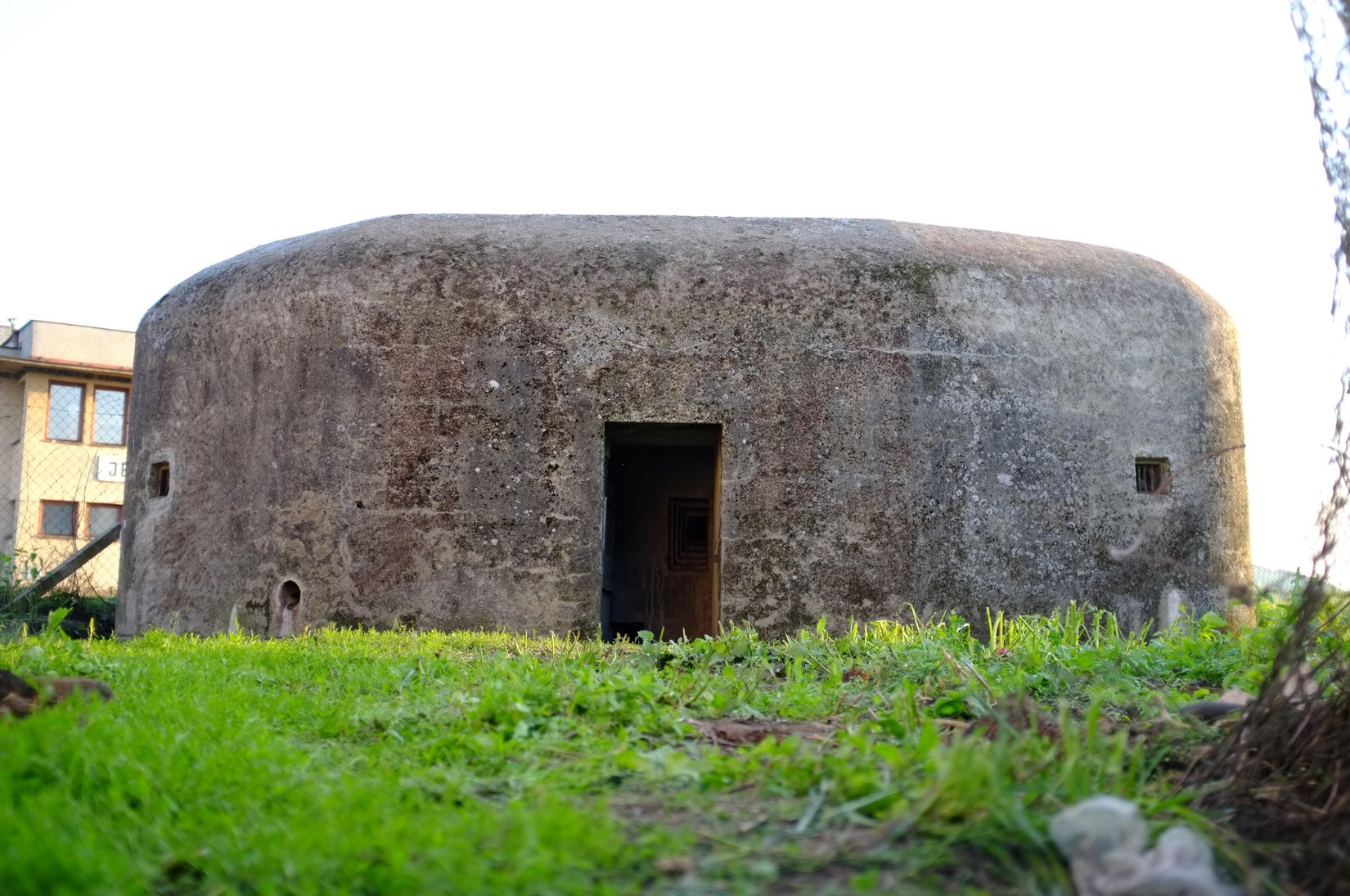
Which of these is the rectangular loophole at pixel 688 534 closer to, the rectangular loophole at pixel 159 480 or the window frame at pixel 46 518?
the rectangular loophole at pixel 159 480

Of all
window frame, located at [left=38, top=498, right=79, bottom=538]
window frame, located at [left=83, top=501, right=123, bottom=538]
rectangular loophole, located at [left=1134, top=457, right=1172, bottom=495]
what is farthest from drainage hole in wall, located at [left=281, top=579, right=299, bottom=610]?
window frame, located at [left=83, top=501, right=123, bottom=538]

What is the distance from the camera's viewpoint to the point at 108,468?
799 inches

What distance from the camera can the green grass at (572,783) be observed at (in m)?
2.00

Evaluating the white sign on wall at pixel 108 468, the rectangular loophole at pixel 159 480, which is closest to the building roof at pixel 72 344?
the white sign on wall at pixel 108 468

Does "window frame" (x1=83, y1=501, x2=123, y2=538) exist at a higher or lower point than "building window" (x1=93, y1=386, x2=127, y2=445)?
lower

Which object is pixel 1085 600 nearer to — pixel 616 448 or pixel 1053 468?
pixel 1053 468

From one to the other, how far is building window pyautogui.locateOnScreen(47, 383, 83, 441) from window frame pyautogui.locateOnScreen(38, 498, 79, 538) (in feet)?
3.59

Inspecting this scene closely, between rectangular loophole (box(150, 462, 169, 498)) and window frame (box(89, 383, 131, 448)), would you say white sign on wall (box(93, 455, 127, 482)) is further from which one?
rectangular loophole (box(150, 462, 169, 498))

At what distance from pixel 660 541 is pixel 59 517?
13.8 meters

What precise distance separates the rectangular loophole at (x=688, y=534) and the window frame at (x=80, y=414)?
42.9ft

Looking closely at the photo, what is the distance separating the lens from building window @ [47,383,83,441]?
63.7 feet

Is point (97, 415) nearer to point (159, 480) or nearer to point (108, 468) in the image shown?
point (108, 468)

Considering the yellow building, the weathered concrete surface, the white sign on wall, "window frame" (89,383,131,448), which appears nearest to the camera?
the weathered concrete surface

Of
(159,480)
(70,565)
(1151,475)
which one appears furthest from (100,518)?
(1151,475)
